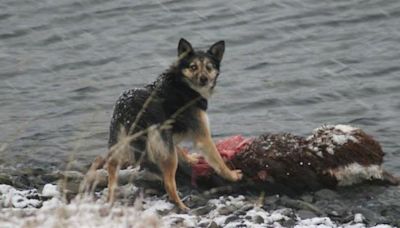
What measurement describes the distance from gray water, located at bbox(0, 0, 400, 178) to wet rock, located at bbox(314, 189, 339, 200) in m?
1.11

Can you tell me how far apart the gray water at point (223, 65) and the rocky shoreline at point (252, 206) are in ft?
3.26

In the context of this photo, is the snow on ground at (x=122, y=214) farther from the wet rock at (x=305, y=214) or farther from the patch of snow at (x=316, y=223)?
the wet rock at (x=305, y=214)

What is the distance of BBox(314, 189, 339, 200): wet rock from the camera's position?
26.6 feet

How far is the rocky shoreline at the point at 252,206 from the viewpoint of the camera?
713 centimetres

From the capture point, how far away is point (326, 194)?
26.8ft

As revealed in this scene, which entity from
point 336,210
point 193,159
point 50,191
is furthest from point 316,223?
point 50,191

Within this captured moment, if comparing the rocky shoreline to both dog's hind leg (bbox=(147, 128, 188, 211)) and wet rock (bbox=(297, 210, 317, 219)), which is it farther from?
dog's hind leg (bbox=(147, 128, 188, 211))

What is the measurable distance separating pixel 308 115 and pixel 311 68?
1.91m

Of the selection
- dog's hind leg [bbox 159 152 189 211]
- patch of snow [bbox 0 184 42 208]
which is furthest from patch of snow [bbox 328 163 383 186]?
patch of snow [bbox 0 184 42 208]

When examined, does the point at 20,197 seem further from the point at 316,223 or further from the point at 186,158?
the point at 316,223

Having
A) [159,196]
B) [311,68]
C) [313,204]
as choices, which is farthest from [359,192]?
[311,68]

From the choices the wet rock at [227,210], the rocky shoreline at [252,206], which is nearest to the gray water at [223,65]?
the rocky shoreline at [252,206]

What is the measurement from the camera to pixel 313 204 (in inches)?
312

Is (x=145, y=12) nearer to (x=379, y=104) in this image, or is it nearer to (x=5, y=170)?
(x=379, y=104)
